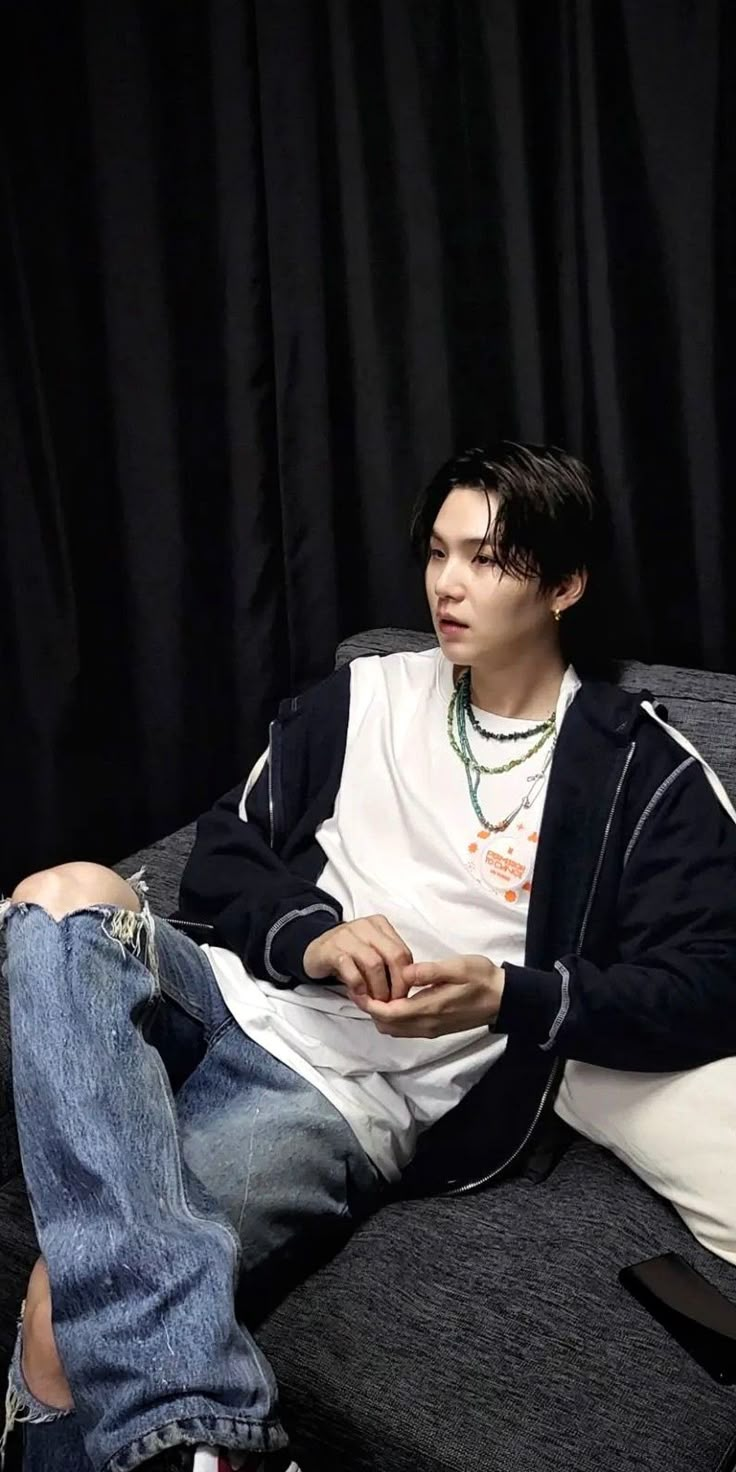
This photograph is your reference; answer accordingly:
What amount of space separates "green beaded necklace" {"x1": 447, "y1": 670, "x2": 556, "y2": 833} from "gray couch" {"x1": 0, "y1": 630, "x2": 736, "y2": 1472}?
38 cm

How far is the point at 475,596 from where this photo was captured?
1557 mm

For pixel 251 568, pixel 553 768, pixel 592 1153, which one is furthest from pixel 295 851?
pixel 251 568

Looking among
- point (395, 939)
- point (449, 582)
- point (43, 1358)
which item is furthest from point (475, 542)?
A: point (43, 1358)

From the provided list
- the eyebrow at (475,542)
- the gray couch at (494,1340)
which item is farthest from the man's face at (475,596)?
the gray couch at (494,1340)

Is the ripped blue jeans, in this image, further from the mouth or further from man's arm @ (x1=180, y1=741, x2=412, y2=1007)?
the mouth

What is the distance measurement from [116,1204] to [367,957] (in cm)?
34

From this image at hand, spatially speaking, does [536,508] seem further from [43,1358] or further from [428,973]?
[43,1358]

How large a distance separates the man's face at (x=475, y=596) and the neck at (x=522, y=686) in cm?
3

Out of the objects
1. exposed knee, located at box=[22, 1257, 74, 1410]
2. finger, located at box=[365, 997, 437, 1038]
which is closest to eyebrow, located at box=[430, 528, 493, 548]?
finger, located at box=[365, 997, 437, 1038]

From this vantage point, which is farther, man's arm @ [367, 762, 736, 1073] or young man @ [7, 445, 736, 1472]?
man's arm @ [367, 762, 736, 1073]

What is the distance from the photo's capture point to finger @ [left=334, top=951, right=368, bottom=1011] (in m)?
1.39

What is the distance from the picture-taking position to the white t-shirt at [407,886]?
4.87 ft

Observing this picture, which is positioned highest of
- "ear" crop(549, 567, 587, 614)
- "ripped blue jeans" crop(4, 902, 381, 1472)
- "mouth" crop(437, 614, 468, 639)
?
"ear" crop(549, 567, 587, 614)

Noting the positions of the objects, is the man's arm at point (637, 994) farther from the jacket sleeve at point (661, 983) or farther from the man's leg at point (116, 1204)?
the man's leg at point (116, 1204)
